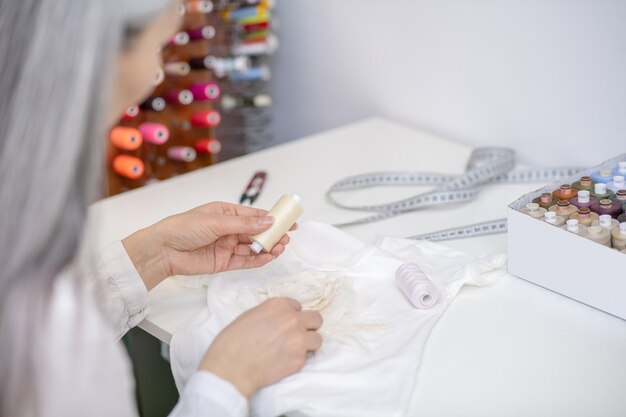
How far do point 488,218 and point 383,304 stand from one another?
33cm

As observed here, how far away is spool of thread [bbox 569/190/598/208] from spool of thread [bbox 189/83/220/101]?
86 cm

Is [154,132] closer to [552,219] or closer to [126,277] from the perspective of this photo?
[126,277]

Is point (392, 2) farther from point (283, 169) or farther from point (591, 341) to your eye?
point (591, 341)

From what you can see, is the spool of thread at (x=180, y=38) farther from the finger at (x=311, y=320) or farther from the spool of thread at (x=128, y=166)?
the finger at (x=311, y=320)

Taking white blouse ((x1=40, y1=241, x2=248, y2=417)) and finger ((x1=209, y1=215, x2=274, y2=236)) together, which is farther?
finger ((x1=209, y1=215, x2=274, y2=236))

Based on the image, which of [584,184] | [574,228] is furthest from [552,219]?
[584,184]

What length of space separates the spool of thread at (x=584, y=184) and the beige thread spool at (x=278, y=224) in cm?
40

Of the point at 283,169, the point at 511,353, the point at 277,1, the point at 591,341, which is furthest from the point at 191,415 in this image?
the point at 277,1

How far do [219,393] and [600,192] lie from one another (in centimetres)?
61

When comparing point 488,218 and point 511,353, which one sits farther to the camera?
point 488,218

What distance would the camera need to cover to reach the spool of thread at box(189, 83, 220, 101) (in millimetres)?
1680

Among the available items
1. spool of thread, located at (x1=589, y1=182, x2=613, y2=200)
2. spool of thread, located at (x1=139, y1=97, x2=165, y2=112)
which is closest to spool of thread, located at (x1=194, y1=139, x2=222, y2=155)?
spool of thread, located at (x1=139, y1=97, x2=165, y2=112)

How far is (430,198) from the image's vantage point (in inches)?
52.7

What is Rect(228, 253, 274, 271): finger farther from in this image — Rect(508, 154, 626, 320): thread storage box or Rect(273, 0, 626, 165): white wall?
Rect(273, 0, 626, 165): white wall
